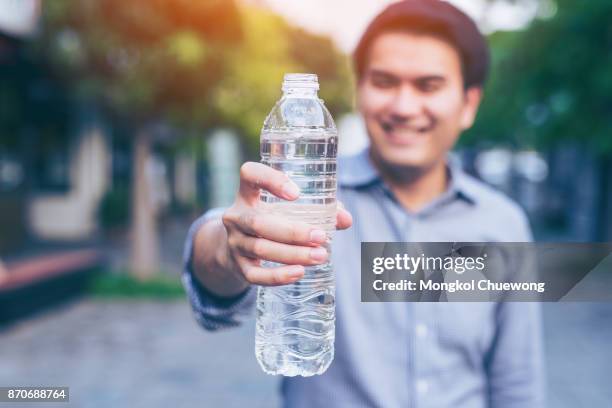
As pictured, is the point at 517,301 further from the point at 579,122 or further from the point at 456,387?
the point at 579,122

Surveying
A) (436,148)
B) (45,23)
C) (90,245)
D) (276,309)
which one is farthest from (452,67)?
(90,245)

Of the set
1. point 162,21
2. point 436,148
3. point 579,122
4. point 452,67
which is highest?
point 162,21

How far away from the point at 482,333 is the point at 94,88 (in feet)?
24.9

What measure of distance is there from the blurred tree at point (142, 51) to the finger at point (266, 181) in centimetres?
668

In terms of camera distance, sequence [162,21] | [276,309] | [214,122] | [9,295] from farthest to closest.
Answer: [214,122], [162,21], [9,295], [276,309]

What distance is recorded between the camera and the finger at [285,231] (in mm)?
1349

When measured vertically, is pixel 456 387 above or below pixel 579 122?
below

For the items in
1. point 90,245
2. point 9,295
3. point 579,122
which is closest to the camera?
point 9,295

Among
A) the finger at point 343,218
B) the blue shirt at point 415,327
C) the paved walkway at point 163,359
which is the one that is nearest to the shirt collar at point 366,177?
the blue shirt at point 415,327

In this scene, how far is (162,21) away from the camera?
8.07m

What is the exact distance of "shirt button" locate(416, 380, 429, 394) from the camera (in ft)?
6.46

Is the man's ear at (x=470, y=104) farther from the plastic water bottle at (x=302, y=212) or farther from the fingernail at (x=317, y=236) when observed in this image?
the fingernail at (x=317, y=236)

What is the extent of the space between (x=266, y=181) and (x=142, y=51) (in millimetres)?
7438

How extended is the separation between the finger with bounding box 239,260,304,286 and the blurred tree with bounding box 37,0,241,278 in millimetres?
6742
